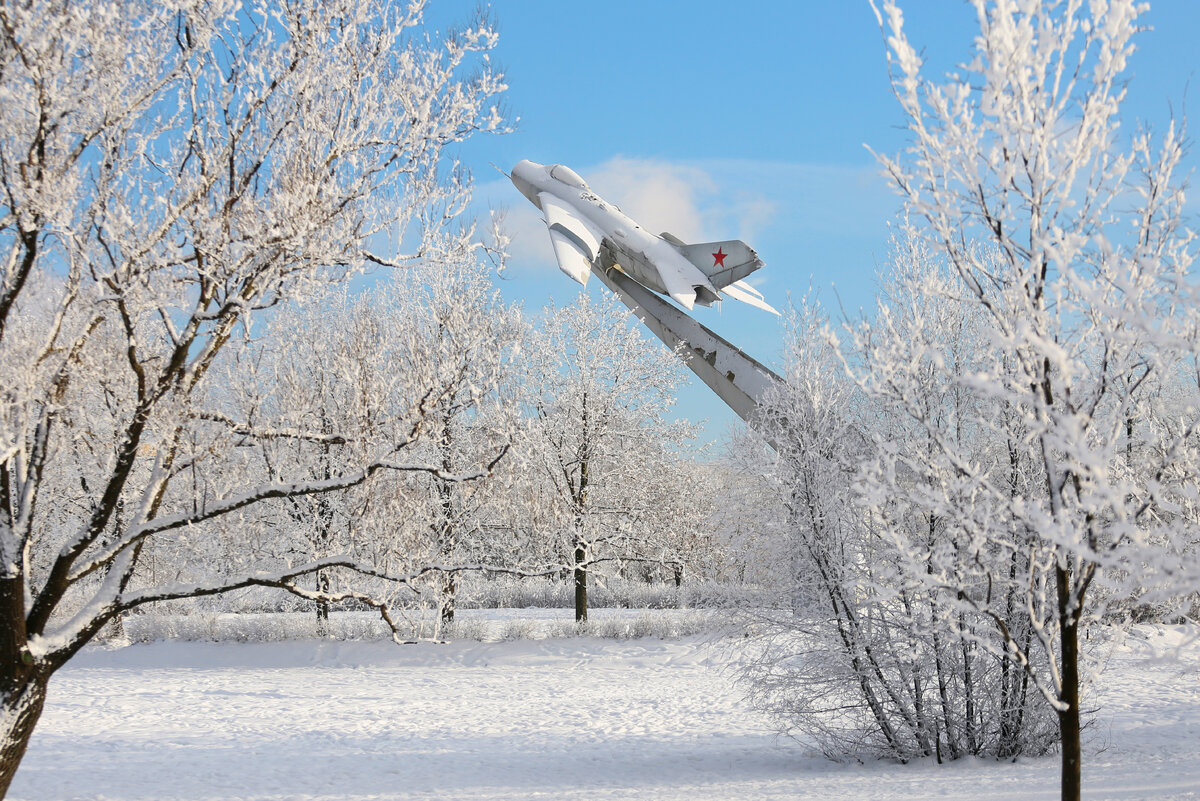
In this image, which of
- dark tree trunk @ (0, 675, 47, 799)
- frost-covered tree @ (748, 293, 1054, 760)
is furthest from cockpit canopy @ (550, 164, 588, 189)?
dark tree trunk @ (0, 675, 47, 799)

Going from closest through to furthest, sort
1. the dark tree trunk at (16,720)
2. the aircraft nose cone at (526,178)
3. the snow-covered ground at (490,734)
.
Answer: the dark tree trunk at (16,720) < the snow-covered ground at (490,734) < the aircraft nose cone at (526,178)

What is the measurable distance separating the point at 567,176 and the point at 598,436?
20.8 feet

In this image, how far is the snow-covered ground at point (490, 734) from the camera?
7695 mm

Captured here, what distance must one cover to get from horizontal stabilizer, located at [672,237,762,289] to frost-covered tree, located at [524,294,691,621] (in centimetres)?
331

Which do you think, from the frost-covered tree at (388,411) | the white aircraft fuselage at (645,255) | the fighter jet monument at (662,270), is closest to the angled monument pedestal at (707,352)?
the fighter jet monument at (662,270)

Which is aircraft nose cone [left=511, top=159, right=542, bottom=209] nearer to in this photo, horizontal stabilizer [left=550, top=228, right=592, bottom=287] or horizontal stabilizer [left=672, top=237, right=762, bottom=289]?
horizontal stabilizer [left=550, top=228, right=592, bottom=287]

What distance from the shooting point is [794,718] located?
8977 millimetres

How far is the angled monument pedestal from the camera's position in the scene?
13.9 meters

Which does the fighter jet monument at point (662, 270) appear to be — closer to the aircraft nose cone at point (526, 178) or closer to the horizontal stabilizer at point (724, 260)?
the horizontal stabilizer at point (724, 260)

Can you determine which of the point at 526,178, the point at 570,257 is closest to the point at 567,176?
the point at 526,178

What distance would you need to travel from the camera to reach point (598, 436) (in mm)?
18875

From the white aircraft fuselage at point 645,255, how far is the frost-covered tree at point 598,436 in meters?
2.45

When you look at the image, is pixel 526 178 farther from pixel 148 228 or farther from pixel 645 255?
pixel 148 228

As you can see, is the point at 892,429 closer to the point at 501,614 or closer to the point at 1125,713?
the point at 1125,713
